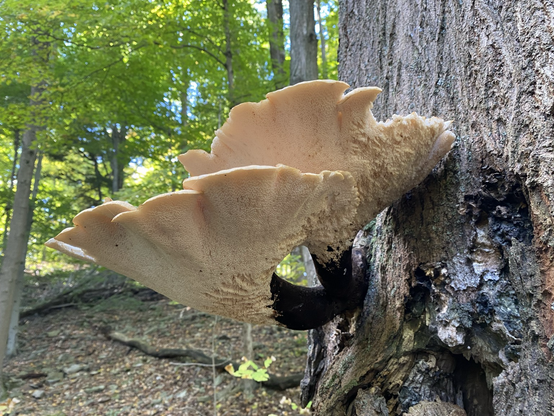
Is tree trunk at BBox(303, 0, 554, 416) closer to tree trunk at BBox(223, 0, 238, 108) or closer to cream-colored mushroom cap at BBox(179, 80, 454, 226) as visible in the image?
cream-colored mushroom cap at BBox(179, 80, 454, 226)

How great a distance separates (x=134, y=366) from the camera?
6.77 meters

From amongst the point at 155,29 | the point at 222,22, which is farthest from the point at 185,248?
the point at 222,22

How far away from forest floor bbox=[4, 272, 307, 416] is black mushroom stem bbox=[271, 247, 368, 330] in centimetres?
358

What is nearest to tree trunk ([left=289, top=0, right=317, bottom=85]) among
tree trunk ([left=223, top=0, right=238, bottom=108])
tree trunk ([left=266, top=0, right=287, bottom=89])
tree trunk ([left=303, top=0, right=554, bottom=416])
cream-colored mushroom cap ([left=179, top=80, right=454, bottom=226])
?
tree trunk ([left=266, top=0, right=287, bottom=89])

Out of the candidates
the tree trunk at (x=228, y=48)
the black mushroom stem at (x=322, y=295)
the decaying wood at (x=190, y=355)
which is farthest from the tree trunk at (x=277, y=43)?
the black mushroom stem at (x=322, y=295)

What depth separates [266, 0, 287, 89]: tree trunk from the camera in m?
5.74

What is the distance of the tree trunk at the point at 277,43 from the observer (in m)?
5.74

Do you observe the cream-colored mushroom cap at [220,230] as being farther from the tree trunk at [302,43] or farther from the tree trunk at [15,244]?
the tree trunk at [15,244]

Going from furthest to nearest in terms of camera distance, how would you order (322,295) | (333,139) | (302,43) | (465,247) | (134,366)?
1. (134,366)
2. (302,43)
3. (322,295)
4. (465,247)
5. (333,139)

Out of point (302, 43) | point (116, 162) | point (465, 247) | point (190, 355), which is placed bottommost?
point (190, 355)

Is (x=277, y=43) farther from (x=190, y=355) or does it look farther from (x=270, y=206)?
(x=190, y=355)

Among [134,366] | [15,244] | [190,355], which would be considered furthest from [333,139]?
[134,366]

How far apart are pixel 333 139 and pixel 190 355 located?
6.85m

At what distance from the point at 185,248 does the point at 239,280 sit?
8.5 inches
